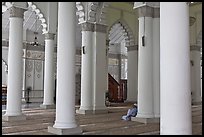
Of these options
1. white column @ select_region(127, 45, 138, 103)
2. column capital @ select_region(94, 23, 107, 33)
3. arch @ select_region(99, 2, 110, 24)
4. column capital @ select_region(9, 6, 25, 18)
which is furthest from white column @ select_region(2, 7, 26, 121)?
white column @ select_region(127, 45, 138, 103)

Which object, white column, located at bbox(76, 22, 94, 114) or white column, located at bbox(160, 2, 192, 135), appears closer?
white column, located at bbox(160, 2, 192, 135)

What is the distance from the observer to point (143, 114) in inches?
342

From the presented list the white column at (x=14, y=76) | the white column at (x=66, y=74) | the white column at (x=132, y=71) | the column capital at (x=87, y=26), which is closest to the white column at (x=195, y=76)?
the white column at (x=132, y=71)

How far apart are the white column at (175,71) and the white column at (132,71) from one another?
40.6 feet

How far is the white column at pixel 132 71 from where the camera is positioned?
55.1ft

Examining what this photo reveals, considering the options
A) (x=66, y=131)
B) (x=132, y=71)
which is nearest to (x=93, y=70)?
(x=66, y=131)

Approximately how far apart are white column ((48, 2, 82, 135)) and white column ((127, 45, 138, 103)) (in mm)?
10742

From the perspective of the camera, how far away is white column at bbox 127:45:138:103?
16.8m

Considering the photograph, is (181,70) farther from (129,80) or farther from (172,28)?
(129,80)

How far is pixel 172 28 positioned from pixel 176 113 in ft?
4.10

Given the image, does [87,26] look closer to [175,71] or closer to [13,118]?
[13,118]

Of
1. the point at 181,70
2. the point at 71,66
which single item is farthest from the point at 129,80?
the point at 181,70

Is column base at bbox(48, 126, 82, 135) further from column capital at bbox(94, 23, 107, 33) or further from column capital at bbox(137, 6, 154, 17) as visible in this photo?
column capital at bbox(94, 23, 107, 33)

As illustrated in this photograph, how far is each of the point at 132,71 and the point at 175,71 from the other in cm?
1263
